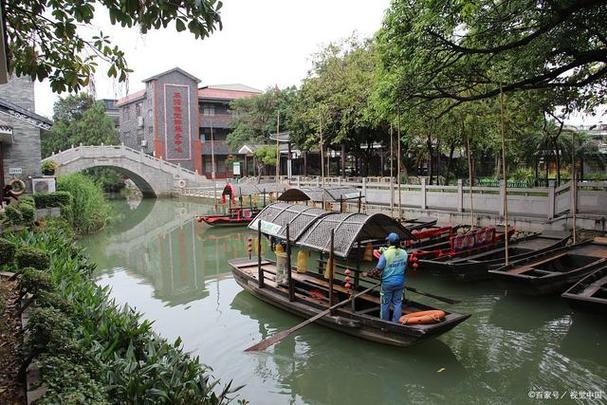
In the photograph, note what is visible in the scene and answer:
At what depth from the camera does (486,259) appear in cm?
1058

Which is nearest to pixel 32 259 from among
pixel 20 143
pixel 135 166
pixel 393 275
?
pixel 393 275

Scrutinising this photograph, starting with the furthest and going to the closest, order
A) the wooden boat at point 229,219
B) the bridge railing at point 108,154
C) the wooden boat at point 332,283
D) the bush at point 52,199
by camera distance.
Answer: the bridge railing at point 108,154
the wooden boat at point 229,219
the bush at point 52,199
the wooden boat at point 332,283

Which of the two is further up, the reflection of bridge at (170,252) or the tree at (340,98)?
the tree at (340,98)

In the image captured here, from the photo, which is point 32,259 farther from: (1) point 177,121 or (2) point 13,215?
(1) point 177,121

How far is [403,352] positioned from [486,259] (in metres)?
4.69

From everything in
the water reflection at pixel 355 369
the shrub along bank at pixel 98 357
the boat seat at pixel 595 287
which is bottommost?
the water reflection at pixel 355 369

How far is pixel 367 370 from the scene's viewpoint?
657 cm

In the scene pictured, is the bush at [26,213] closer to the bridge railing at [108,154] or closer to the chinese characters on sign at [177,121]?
the bridge railing at [108,154]

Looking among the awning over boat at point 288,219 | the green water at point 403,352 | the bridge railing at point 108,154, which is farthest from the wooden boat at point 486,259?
the bridge railing at point 108,154

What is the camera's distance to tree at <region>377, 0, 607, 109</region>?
9586 millimetres

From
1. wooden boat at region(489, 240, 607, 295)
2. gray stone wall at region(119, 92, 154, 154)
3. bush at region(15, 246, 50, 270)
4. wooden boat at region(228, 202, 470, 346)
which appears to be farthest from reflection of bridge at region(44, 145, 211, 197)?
wooden boat at region(489, 240, 607, 295)

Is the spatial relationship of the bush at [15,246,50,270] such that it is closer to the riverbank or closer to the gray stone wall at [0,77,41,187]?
the riverbank

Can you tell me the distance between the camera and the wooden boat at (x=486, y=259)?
977 cm

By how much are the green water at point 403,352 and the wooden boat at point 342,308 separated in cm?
31
